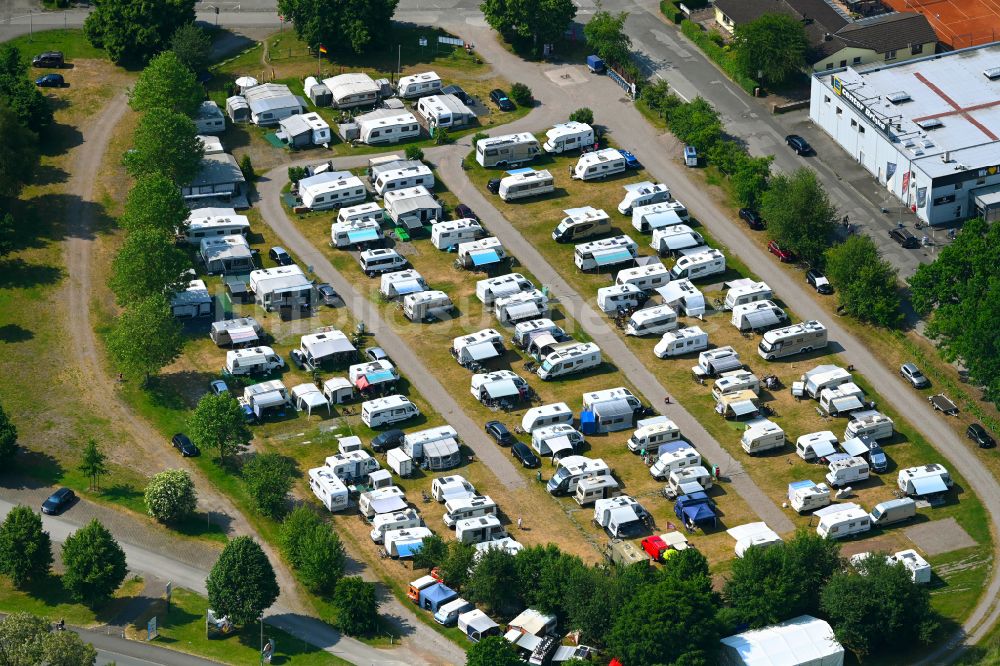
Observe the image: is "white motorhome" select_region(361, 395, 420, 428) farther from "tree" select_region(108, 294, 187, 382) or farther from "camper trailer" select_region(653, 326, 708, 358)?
"camper trailer" select_region(653, 326, 708, 358)

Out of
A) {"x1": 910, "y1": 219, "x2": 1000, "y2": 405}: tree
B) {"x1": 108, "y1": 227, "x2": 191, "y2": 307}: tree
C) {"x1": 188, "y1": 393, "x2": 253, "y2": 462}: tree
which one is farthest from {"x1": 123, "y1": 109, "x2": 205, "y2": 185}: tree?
{"x1": 910, "y1": 219, "x2": 1000, "y2": 405}: tree

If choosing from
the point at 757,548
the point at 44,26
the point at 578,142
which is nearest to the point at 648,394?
the point at 757,548

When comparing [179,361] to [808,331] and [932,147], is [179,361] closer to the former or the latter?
[808,331]

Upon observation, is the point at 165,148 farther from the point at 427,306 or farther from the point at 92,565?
the point at 92,565

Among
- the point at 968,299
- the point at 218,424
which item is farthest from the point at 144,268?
the point at 968,299

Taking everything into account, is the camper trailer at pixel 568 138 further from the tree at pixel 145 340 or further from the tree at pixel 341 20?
the tree at pixel 145 340
